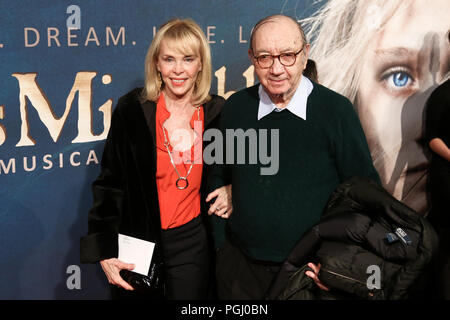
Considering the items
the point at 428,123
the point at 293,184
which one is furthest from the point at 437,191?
the point at 293,184

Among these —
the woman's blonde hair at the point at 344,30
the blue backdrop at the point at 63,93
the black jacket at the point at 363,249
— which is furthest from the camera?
the woman's blonde hair at the point at 344,30

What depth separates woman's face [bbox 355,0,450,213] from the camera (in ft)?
9.58

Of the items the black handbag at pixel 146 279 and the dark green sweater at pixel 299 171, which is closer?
the dark green sweater at pixel 299 171

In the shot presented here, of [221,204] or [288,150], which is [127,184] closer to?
[221,204]

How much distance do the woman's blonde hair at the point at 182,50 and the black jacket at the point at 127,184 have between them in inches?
2.4

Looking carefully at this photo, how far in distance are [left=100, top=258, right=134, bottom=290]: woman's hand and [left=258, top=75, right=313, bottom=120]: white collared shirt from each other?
89 cm

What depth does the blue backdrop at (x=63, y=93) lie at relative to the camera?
8.45 ft

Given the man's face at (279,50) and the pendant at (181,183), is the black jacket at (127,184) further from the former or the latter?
the man's face at (279,50)

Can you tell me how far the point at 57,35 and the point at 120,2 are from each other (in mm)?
385

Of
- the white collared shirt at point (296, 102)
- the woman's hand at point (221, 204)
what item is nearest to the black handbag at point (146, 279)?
the woman's hand at point (221, 204)

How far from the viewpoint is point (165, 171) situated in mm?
2049

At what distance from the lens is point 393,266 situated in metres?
1.54

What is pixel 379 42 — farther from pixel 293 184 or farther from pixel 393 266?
pixel 393 266

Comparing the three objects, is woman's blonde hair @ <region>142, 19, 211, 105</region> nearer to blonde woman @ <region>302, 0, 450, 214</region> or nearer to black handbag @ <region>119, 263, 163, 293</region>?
black handbag @ <region>119, 263, 163, 293</region>
